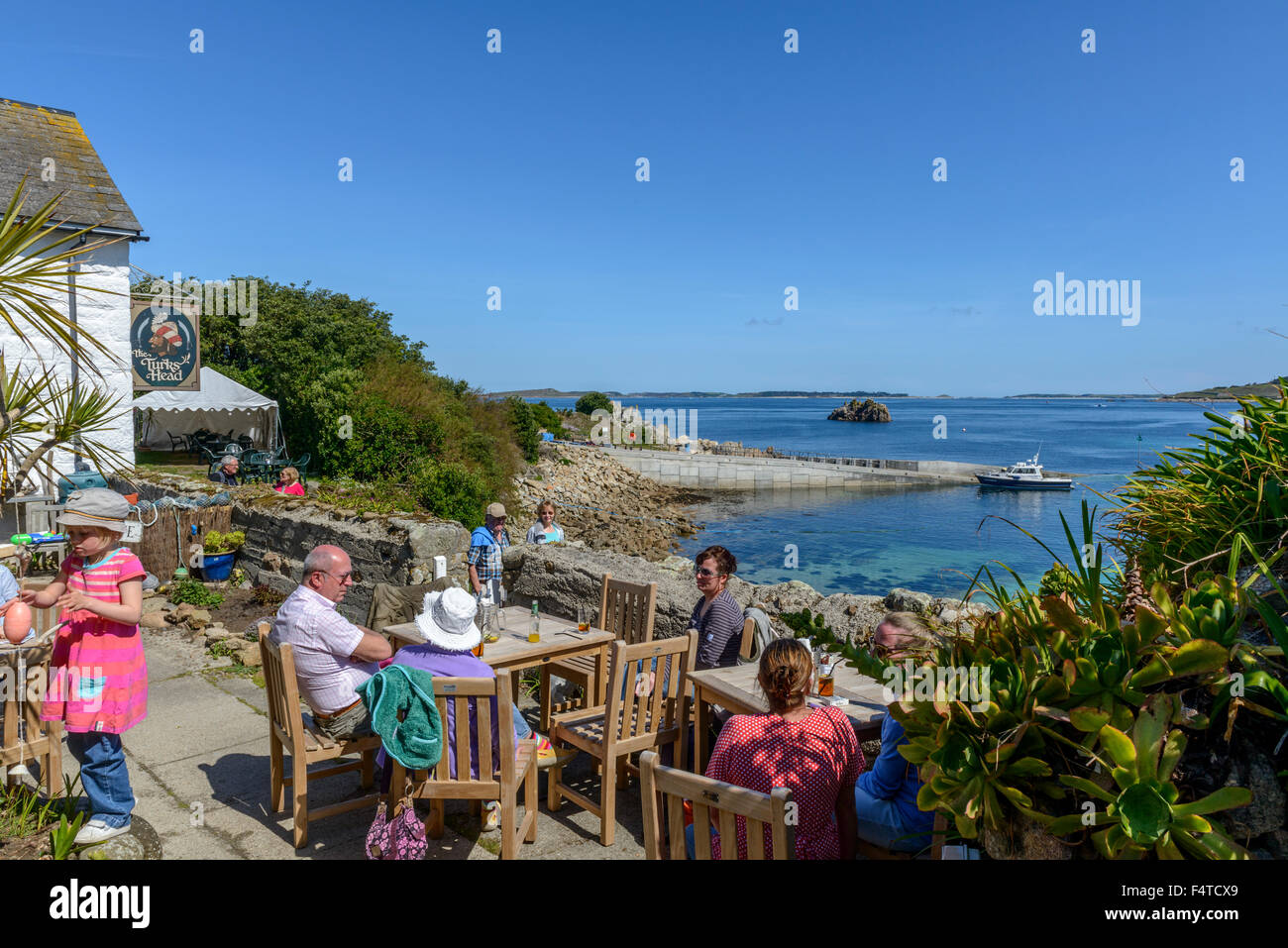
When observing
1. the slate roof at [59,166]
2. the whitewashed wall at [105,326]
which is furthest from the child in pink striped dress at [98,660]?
the slate roof at [59,166]

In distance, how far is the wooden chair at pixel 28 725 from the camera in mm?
4059

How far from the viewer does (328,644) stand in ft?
13.4

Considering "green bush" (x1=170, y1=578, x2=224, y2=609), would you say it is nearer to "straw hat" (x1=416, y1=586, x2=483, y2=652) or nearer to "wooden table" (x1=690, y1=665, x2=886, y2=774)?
"straw hat" (x1=416, y1=586, x2=483, y2=652)

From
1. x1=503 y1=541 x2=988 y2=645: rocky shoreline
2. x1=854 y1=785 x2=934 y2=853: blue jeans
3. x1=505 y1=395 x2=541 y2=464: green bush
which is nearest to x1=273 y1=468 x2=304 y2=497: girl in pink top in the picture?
x1=503 y1=541 x2=988 y2=645: rocky shoreline

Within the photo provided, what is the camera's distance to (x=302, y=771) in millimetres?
3947

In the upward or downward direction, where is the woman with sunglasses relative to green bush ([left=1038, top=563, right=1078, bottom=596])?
downward

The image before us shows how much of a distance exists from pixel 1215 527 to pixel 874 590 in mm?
24427

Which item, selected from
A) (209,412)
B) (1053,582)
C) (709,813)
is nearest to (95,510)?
(709,813)

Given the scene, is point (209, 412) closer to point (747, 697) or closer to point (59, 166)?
point (59, 166)

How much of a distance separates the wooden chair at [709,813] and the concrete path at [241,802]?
5.17 ft

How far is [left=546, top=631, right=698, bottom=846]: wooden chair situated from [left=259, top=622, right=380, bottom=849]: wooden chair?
1014mm

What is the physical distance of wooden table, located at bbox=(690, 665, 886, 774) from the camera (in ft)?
12.6
